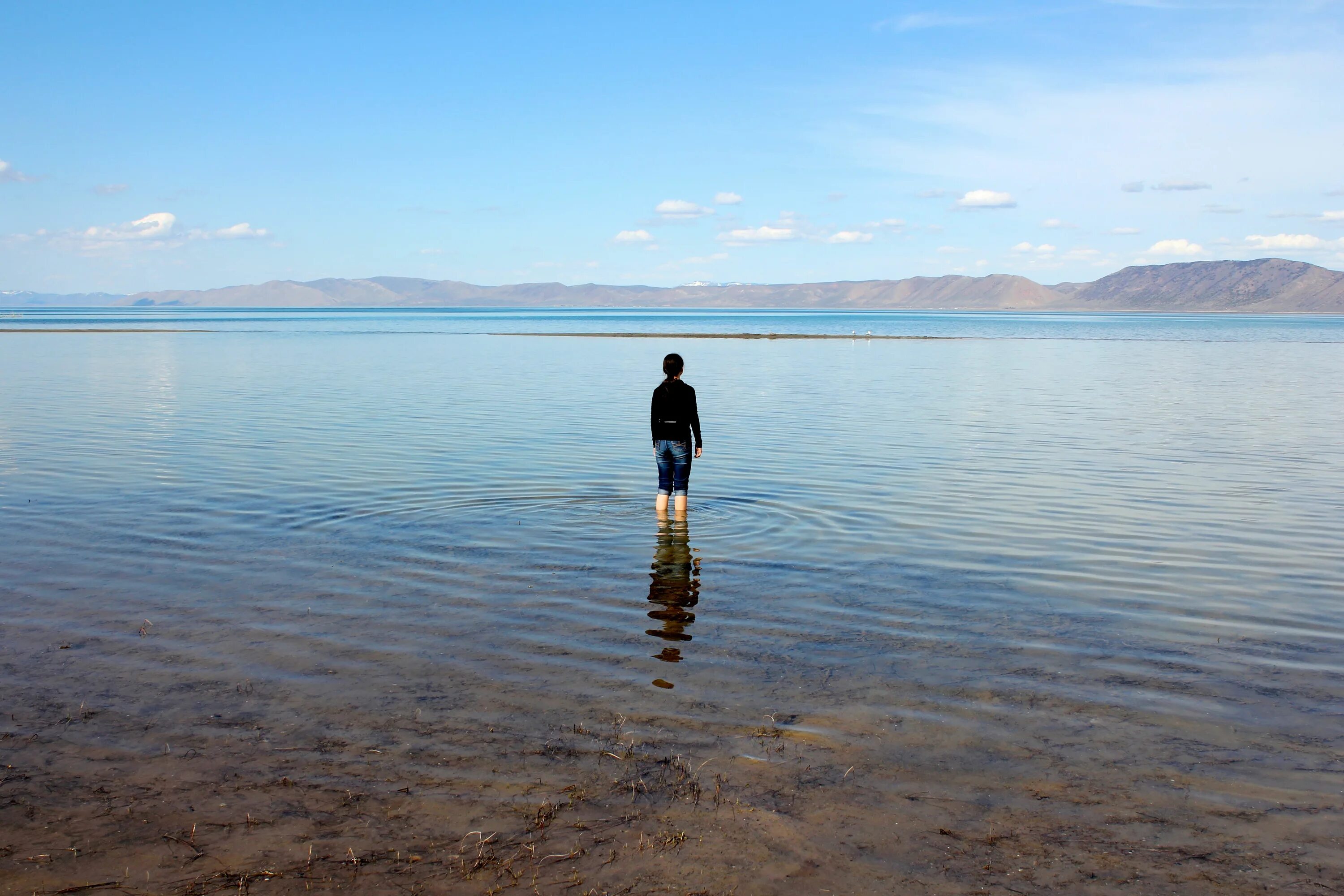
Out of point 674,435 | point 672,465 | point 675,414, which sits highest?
point 675,414

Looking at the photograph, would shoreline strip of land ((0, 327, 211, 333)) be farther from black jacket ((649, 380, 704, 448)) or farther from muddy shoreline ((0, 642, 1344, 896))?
muddy shoreline ((0, 642, 1344, 896))

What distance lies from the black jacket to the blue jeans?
0.09 metres

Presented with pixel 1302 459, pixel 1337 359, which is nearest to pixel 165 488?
pixel 1302 459

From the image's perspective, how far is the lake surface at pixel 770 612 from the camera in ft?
20.7

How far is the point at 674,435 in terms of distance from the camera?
44.8 ft

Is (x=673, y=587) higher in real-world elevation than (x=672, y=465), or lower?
lower

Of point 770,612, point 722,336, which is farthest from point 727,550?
point 722,336

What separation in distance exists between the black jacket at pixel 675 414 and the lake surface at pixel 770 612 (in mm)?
1265

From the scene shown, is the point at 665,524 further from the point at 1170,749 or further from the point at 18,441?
the point at 18,441

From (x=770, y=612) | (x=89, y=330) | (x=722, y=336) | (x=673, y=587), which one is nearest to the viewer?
(x=770, y=612)

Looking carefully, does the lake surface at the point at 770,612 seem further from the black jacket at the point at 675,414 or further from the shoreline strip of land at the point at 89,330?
the shoreline strip of land at the point at 89,330

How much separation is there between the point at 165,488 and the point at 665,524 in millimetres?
8442

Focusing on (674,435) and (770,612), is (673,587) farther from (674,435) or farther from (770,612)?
(674,435)

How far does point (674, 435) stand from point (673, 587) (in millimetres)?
3398
